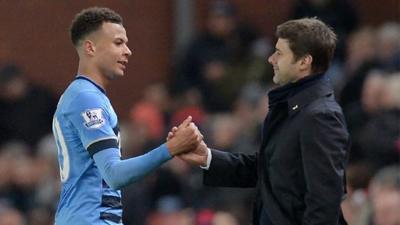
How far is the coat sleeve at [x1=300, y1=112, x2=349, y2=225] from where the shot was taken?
5.98 m

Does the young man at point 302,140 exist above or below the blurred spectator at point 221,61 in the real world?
above

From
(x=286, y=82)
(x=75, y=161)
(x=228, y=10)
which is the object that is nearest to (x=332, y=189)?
(x=286, y=82)

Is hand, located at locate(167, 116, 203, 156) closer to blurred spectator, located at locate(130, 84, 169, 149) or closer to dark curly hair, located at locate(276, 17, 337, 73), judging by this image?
dark curly hair, located at locate(276, 17, 337, 73)

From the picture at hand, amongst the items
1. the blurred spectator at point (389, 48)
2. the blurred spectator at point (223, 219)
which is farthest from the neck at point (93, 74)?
the blurred spectator at point (389, 48)

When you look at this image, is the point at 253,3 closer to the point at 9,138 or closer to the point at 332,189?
the point at 9,138

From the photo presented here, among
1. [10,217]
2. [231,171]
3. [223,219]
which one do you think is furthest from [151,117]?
[231,171]

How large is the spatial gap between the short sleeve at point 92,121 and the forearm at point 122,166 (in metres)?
0.05

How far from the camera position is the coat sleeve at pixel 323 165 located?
5977 millimetres

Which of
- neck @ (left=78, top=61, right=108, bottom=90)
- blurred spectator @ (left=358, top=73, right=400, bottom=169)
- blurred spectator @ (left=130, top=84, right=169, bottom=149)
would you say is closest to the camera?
neck @ (left=78, top=61, right=108, bottom=90)

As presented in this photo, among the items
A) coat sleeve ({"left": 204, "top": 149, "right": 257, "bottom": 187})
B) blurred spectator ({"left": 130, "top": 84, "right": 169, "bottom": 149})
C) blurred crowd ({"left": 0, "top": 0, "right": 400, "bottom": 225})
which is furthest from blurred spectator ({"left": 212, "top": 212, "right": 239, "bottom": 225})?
blurred spectator ({"left": 130, "top": 84, "right": 169, "bottom": 149})

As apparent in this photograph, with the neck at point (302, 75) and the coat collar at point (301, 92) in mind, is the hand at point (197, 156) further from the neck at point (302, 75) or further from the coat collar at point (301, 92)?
the neck at point (302, 75)

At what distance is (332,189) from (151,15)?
7687 mm

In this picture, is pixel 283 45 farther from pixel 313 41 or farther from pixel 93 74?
pixel 93 74

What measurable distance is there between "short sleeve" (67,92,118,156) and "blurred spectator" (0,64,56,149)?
19.9 ft
